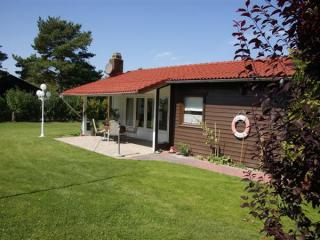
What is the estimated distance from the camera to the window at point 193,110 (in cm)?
1311

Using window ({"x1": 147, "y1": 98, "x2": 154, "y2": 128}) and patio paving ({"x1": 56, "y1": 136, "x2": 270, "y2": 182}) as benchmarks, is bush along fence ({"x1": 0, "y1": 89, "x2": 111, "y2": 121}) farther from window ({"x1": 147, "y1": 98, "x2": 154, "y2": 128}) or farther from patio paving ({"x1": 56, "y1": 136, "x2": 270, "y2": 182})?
patio paving ({"x1": 56, "y1": 136, "x2": 270, "y2": 182})

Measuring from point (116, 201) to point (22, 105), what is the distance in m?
23.4

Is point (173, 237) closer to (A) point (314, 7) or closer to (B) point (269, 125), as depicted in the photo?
(B) point (269, 125)

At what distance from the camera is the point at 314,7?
2.27 m

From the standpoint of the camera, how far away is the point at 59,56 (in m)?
44.4

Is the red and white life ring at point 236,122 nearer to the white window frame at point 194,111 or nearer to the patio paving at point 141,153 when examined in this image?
the patio paving at point 141,153

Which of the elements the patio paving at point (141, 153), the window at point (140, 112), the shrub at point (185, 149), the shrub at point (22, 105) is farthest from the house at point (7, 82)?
the shrub at point (185, 149)

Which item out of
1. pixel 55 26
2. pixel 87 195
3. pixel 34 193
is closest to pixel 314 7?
pixel 87 195

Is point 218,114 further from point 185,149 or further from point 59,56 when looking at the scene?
point 59,56

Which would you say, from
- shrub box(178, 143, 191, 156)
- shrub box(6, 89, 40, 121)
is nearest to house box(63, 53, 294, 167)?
shrub box(178, 143, 191, 156)

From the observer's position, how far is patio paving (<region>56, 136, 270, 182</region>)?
35.1 feet

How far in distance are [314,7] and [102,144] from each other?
13.7 m

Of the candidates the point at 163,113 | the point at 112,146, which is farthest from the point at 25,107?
the point at 163,113

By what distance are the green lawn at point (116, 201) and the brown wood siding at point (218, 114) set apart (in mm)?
2080
